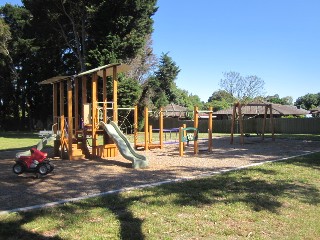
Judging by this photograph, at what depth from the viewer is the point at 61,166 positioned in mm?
10992

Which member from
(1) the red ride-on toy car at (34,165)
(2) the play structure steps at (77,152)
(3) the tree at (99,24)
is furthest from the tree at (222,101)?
(1) the red ride-on toy car at (34,165)

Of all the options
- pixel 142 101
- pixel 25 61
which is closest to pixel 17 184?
pixel 142 101

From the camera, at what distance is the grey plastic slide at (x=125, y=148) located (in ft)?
34.5

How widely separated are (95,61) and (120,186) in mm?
22149

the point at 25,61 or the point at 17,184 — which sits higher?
the point at 25,61

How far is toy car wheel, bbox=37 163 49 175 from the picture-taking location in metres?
8.73

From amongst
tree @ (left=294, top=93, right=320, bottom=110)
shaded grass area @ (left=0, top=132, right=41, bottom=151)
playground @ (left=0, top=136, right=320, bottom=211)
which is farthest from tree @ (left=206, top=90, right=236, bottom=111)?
playground @ (left=0, top=136, right=320, bottom=211)

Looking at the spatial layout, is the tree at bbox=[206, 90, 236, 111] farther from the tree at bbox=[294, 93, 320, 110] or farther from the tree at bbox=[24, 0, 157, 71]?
the tree at bbox=[24, 0, 157, 71]

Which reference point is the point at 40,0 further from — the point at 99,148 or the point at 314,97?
the point at 314,97

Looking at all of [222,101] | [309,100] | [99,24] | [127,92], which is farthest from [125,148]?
[309,100]

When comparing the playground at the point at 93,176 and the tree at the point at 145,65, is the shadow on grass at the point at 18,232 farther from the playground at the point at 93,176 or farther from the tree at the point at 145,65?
the tree at the point at 145,65

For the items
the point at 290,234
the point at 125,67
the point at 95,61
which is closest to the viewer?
the point at 290,234

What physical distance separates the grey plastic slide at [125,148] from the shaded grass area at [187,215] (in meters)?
2.95

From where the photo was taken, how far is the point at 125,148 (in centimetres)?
1145
